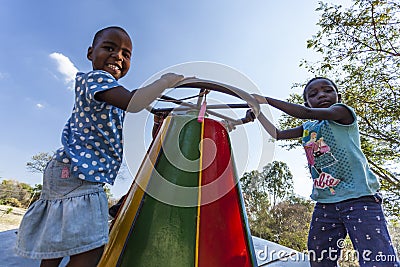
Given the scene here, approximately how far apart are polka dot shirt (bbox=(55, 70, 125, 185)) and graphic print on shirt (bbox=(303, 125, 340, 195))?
40.3 inches

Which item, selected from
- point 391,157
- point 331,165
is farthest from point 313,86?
point 391,157

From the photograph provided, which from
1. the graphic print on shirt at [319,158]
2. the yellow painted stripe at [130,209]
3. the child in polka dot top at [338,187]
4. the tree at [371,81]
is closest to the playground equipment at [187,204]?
the yellow painted stripe at [130,209]

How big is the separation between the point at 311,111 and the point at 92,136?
3.10 ft

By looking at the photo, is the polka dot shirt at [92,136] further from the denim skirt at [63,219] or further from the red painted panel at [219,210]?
the red painted panel at [219,210]

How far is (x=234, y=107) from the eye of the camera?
49.6 inches

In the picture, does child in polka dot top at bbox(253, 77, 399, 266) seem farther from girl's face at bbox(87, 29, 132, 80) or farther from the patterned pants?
girl's face at bbox(87, 29, 132, 80)

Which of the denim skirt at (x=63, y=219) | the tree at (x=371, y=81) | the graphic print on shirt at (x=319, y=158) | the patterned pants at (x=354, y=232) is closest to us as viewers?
the denim skirt at (x=63, y=219)

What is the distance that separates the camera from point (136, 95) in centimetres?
91

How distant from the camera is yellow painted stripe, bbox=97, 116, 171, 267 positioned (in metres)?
0.95

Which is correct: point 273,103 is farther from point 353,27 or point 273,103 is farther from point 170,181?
point 353,27

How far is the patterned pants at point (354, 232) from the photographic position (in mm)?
1271

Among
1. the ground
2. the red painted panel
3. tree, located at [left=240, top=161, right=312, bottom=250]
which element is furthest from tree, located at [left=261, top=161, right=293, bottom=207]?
the red painted panel

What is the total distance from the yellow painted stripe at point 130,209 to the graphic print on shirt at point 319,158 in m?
0.86

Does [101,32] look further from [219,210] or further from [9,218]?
[9,218]
